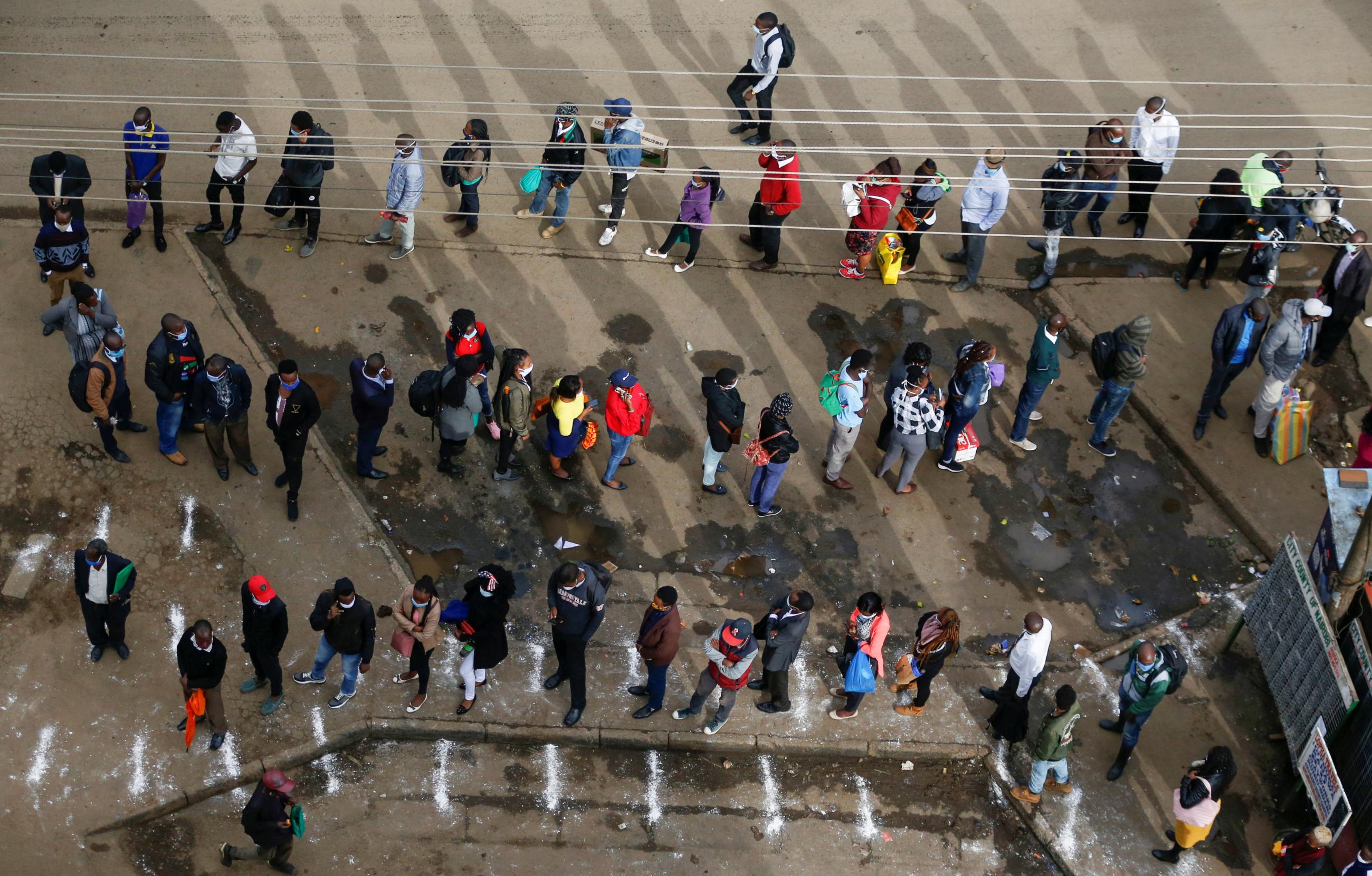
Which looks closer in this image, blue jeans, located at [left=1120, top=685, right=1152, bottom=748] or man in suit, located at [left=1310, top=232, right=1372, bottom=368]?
blue jeans, located at [left=1120, top=685, right=1152, bottom=748]

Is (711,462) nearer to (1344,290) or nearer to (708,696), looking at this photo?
(708,696)

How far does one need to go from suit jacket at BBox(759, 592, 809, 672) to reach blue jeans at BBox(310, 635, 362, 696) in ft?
9.78

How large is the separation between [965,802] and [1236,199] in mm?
7115

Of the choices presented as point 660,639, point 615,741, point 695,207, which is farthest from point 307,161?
point 615,741

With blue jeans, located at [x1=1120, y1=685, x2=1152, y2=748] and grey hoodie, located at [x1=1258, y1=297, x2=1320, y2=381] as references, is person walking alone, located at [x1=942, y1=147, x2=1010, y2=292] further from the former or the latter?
blue jeans, located at [x1=1120, y1=685, x2=1152, y2=748]

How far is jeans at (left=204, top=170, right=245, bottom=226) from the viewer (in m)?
13.5

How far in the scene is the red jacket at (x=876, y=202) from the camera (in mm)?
13492

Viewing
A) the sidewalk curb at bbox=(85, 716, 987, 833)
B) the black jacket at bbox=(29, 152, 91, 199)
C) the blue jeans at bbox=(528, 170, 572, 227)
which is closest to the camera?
the sidewalk curb at bbox=(85, 716, 987, 833)

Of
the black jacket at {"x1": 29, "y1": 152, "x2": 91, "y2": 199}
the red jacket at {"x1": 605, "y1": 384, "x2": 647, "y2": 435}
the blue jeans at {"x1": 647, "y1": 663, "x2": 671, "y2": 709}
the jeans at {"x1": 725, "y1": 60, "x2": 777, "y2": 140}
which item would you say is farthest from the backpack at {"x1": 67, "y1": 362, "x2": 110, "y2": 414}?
the jeans at {"x1": 725, "y1": 60, "x2": 777, "y2": 140}

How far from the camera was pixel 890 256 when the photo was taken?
14.0 metres

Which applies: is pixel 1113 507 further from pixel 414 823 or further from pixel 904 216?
pixel 414 823

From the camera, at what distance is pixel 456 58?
1595 centimetres

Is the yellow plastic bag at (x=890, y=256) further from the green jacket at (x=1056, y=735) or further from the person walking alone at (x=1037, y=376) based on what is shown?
the green jacket at (x=1056, y=735)

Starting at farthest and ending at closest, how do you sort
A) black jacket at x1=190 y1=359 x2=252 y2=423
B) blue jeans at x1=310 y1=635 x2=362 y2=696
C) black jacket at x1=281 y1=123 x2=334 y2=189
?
1. black jacket at x1=281 y1=123 x2=334 y2=189
2. black jacket at x1=190 y1=359 x2=252 y2=423
3. blue jeans at x1=310 y1=635 x2=362 y2=696
